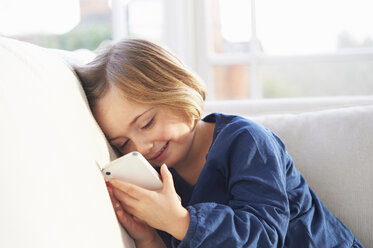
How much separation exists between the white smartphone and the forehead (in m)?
0.18

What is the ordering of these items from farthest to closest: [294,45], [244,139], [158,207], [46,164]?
1. [294,45]
2. [244,139]
3. [158,207]
4. [46,164]

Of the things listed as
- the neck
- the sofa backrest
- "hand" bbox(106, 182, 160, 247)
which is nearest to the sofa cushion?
the sofa backrest

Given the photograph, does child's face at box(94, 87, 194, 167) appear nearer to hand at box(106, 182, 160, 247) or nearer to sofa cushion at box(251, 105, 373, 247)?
hand at box(106, 182, 160, 247)

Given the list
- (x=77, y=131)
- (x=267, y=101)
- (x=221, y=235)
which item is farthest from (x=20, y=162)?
(x=267, y=101)

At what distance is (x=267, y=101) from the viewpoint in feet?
4.99

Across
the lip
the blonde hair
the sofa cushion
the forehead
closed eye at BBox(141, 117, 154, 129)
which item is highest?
the blonde hair

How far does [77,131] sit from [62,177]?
0.14 m

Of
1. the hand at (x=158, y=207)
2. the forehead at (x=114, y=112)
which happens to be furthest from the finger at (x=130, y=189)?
the forehead at (x=114, y=112)

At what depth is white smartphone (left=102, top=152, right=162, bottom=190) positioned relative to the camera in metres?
0.78

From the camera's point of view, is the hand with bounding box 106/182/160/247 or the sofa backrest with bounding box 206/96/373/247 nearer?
the hand with bounding box 106/182/160/247

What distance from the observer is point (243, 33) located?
9.03 feet

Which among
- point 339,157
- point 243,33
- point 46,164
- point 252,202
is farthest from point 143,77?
point 243,33

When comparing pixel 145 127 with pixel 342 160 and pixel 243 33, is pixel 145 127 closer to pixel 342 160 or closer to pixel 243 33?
pixel 342 160

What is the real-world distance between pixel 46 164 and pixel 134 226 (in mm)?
321
